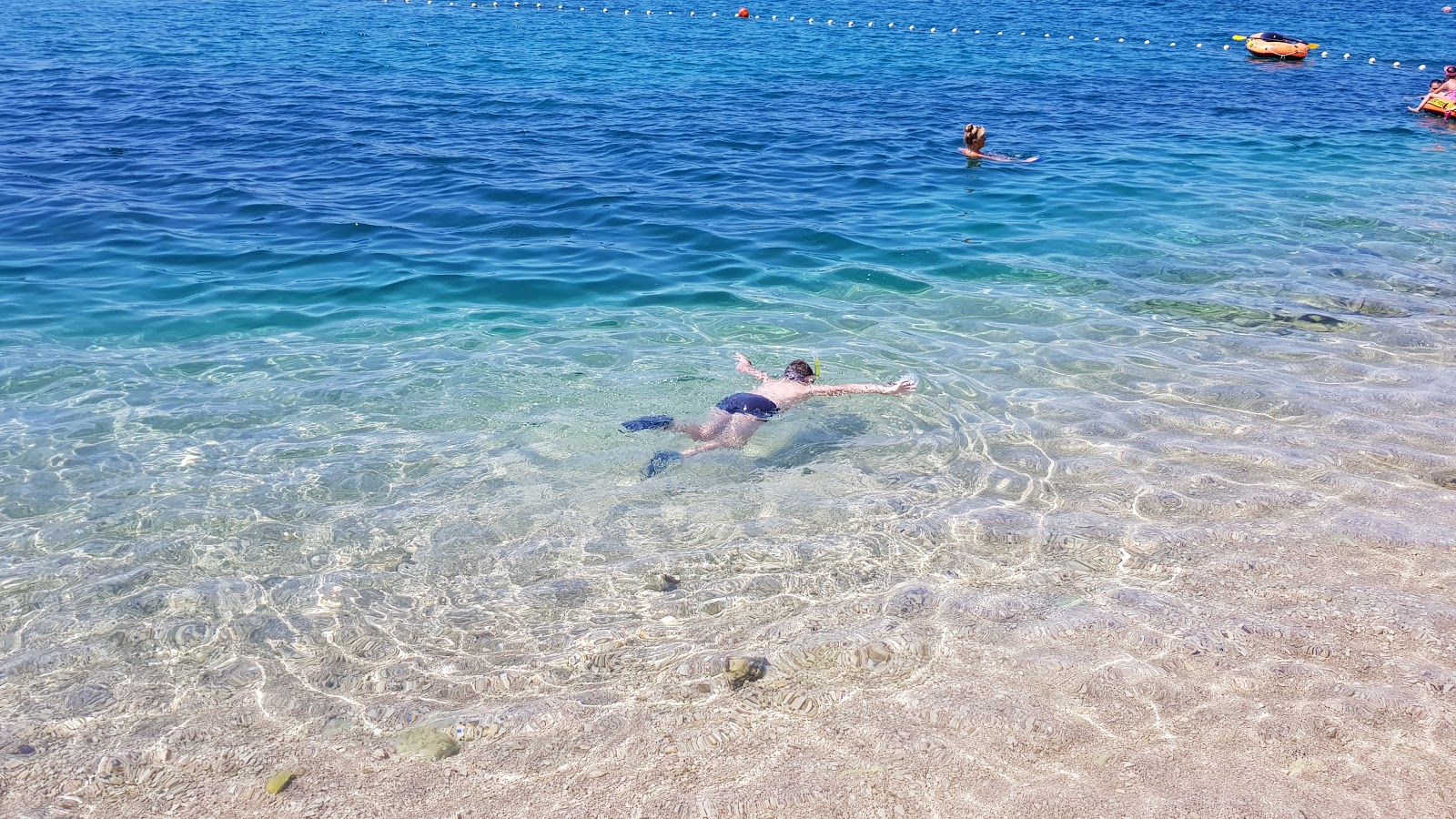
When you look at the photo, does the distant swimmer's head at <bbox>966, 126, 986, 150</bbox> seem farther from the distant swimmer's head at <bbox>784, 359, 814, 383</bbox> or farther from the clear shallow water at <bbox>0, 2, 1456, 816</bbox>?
the distant swimmer's head at <bbox>784, 359, 814, 383</bbox>

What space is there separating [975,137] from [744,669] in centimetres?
1557

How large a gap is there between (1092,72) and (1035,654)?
91.8ft

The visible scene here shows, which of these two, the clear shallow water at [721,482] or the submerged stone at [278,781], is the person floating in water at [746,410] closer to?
the clear shallow water at [721,482]

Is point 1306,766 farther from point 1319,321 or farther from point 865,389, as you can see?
point 1319,321

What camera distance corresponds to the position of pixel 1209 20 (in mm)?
41656

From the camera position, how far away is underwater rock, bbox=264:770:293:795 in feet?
15.0

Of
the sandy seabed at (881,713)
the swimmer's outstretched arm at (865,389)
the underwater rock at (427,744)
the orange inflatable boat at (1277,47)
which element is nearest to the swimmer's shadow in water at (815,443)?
the swimmer's outstretched arm at (865,389)

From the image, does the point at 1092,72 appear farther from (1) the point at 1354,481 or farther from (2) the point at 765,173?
(1) the point at 1354,481

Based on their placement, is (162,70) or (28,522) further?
(162,70)

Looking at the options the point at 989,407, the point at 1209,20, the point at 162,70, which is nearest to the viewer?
the point at 989,407

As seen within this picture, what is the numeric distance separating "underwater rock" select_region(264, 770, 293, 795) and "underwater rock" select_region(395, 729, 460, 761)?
1.58 ft

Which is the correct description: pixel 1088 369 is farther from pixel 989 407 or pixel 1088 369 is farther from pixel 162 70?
pixel 162 70

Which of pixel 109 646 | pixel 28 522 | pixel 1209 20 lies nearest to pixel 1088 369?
pixel 109 646

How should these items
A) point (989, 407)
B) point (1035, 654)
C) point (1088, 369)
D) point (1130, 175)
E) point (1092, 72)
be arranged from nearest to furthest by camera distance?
point (1035, 654), point (989, 407), point (1088, 369), point (1130, 175), point (1092, 72)
